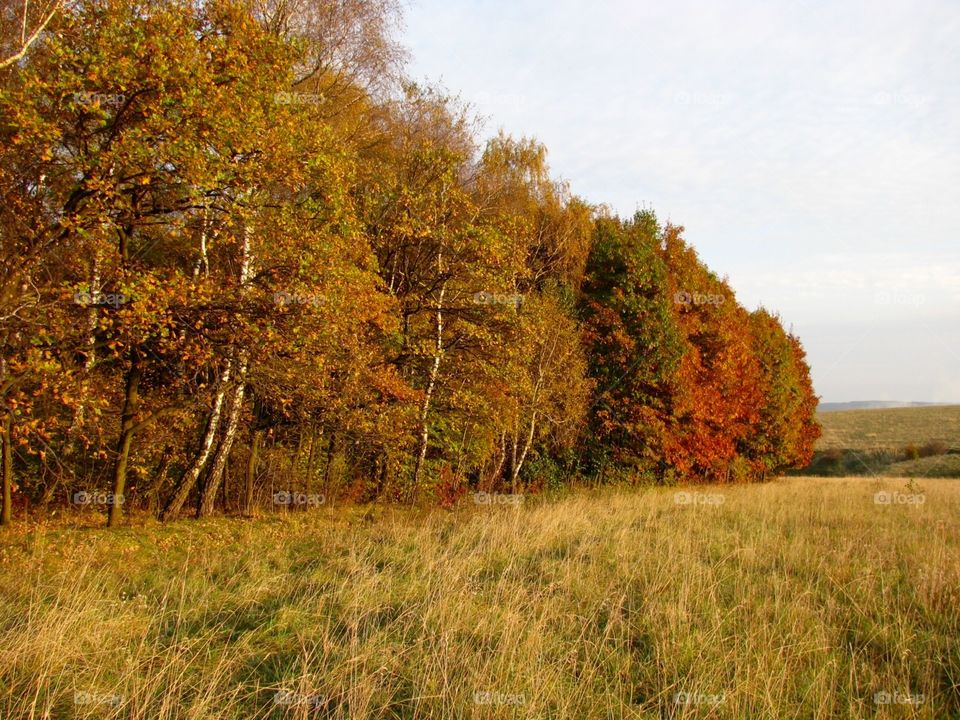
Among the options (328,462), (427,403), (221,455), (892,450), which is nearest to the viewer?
(221,455)

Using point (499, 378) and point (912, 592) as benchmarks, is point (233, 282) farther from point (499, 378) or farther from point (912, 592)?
point (912, 592)

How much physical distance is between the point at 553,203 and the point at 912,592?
2173 cm

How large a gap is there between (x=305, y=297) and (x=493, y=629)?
22.6 ft

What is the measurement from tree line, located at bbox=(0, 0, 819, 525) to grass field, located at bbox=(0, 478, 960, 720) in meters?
3.45

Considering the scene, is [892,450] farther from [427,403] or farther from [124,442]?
[124,442]

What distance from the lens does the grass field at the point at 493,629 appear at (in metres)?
4.30

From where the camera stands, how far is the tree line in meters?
8.59

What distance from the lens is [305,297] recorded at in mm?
10570

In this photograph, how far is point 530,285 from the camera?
21078mm

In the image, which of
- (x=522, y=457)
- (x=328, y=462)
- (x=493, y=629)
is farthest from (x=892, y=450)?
(x=493, y=629)

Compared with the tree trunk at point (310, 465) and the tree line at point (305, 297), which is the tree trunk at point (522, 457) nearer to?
the tree line at point (305, 297)

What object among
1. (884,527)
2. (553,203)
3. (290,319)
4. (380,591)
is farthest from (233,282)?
(553,203)

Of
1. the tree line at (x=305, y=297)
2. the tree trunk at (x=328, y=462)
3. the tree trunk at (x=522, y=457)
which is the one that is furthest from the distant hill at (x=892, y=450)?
the tree trunk at (x=328, y=462)

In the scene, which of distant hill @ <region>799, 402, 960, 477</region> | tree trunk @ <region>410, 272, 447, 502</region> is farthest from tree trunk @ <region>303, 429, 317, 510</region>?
distant hill @ <region>799, 402, 960, 477</region>
